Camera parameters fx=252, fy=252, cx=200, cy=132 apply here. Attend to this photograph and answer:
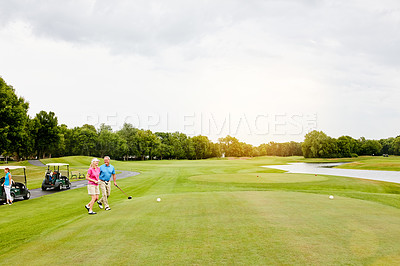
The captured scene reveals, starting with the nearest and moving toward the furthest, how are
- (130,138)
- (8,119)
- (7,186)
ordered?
(7,186)
(8,119)
(130,138)

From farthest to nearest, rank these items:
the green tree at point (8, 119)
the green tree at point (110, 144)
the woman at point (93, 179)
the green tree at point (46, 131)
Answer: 1. the green tree at point (110, 144)
2. the green tree at point (46, 131)
3. the green tree at point (8, 119)
4. the woman at point (93, 179)

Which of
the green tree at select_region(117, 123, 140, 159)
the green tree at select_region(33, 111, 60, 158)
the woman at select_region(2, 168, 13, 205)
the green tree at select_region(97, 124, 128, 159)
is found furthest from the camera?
the green tree at select_region(117, 123, 140, 159)

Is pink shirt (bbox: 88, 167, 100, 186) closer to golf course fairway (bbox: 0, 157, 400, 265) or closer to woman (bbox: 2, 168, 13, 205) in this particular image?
golf course fairway (bbox: 0, 157, 400, 265)

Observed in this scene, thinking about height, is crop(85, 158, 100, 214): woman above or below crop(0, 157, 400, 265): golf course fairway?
above

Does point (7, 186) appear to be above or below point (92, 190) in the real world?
below

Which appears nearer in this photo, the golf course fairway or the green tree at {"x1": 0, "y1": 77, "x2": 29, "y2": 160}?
the golf course fairway

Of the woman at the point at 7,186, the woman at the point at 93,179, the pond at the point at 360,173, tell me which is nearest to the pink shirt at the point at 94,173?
the woman at the point at 93,179

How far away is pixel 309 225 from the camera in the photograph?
780 centimetres

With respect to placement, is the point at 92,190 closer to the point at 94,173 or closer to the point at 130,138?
the point at 94,173

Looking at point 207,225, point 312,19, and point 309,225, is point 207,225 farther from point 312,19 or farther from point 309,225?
point 312,19

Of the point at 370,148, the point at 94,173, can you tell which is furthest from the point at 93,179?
the point at 370,148

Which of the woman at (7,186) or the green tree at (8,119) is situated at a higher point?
the green tree at (8,119)

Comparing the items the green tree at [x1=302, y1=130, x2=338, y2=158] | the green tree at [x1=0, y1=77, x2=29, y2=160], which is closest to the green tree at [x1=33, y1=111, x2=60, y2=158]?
the green tree at [x1=0, y1=77, x2=29, y2=160]

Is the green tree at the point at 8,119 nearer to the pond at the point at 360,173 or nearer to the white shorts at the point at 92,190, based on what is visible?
the white shorts at the point at 92,190
